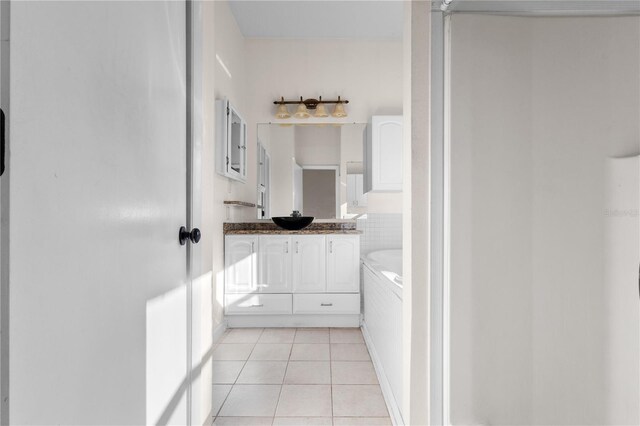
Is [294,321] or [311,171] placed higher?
[311,171]

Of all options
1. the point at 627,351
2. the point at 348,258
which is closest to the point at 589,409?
the point at 627,351

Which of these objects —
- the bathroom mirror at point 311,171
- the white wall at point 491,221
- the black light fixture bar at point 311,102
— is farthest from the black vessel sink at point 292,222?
the white wall at point 491,221

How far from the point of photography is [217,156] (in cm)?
Answer: 271

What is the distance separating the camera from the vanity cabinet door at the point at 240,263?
3012mm

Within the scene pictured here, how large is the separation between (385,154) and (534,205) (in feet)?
8.22

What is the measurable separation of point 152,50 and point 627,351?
1376mm

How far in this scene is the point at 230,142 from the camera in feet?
9.45

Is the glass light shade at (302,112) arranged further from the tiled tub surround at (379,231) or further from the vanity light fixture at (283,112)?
the tiled tub surround at (379,231)

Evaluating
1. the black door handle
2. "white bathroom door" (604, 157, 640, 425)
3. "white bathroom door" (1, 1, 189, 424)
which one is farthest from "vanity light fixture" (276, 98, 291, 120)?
"white bathroom door" (604, 157, 640, 425)

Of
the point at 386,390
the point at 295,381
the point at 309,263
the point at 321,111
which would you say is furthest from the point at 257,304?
the point at 321,111

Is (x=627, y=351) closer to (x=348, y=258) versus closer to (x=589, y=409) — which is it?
(x=589, y=409)

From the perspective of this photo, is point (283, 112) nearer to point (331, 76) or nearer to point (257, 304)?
point (331, 76)

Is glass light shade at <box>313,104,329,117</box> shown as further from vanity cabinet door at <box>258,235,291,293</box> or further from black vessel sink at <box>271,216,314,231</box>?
vanity cabinet door at <box>258,235,291,293</box>

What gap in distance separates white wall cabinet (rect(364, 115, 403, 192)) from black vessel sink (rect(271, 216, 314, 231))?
73 cm
